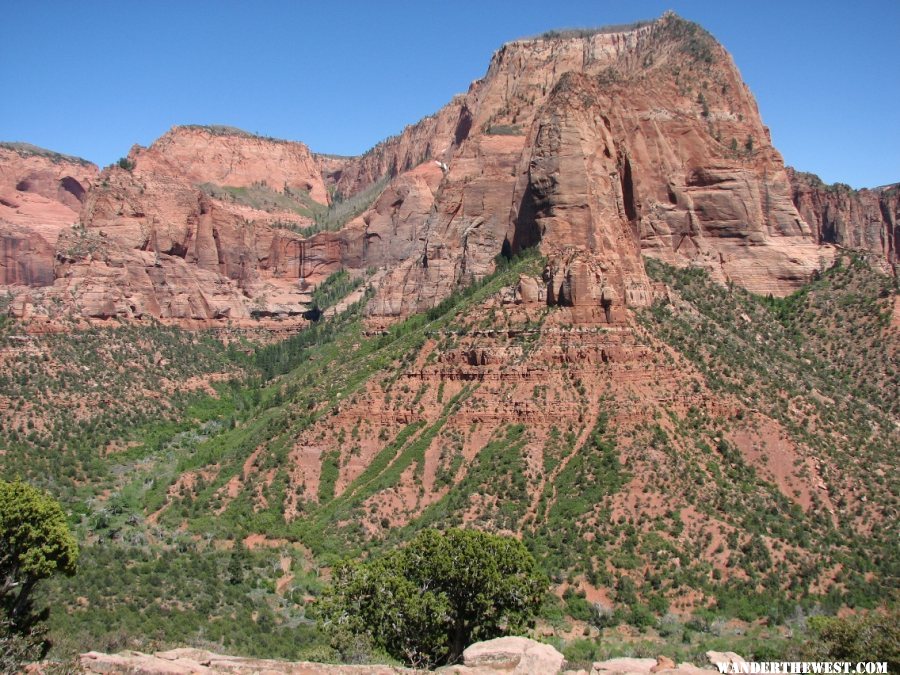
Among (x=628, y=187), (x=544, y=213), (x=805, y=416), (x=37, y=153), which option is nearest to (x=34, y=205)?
(x=37, y=153)

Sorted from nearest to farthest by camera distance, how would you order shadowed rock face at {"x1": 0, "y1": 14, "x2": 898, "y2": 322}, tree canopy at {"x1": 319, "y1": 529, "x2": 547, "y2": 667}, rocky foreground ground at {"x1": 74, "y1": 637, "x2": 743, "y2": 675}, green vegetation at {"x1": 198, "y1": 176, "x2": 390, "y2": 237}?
rocky foreground ground at {"x1": 74, "y1": 637, "x2": 743, "y2": 675} < tree canopy at {"x1": 319, "y1": 529, "x2": 547, "y2": 667} < shadowed rock face at {"x1": 0, "y1": 14, "x2": 898, "y2": 322} < green vegetation at {"x1": 198, "y1": 176, "x2": 390, "y2": 237}

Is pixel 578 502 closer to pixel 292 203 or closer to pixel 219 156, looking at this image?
pixel 292 203

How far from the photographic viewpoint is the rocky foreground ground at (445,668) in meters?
26.6

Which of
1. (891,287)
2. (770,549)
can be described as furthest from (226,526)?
(891,287)

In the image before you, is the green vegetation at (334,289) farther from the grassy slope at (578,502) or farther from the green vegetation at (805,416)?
the green vegetation at (805,416)

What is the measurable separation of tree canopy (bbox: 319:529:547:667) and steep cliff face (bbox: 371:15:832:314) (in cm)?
2933

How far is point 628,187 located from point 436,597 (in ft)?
162

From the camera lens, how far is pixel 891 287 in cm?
9362

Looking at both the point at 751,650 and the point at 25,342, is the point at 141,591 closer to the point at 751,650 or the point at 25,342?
the point at 751,650

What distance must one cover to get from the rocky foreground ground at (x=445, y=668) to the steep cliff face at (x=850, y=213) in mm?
110108

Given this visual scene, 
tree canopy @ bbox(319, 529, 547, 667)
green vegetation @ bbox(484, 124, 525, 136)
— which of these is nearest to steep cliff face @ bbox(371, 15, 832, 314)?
green vegetation @ bbox(484, 124, 525, 136)

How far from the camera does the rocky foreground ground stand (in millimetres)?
26641

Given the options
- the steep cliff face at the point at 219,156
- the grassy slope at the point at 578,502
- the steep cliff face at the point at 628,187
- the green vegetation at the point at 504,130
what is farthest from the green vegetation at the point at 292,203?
the grassy slope at the point at 578,502

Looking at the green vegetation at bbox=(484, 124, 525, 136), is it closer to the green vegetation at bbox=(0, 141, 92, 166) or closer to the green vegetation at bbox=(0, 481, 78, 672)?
the green vegetation at bbox=(0, 481, 78, 672)
